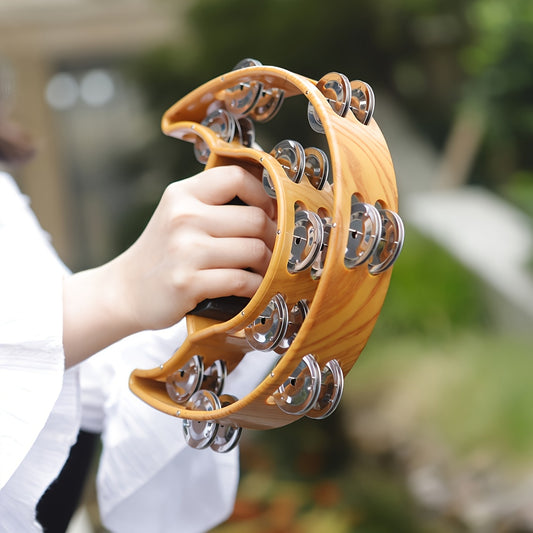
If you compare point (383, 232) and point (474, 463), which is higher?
point (383, 232)

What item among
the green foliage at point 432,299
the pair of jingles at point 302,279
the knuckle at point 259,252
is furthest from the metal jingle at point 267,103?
the green foliage at point 432,299

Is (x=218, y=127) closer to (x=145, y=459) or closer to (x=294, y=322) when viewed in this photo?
(x=294, y=322)

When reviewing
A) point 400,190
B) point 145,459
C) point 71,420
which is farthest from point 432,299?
point 71,420

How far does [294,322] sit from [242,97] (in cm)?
18

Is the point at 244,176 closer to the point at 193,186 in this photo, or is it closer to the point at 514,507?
the point at 193,186

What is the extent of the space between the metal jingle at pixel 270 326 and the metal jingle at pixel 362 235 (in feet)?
0.19

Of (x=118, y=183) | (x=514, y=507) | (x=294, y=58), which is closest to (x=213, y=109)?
(x=514, y=507)

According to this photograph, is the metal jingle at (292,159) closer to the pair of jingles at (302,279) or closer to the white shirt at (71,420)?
the pair of jingles at (302,279)

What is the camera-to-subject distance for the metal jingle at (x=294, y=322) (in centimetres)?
49

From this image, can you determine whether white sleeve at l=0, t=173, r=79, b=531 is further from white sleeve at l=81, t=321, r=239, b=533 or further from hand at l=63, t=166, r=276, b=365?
white sleeve at l=81, t=321, r=239, b=533

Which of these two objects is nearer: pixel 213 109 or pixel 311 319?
pixel 311 319

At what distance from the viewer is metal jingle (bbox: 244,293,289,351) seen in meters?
0.48

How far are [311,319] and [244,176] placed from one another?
120mm

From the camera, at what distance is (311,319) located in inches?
17.4
